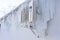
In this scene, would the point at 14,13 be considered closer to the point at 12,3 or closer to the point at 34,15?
the point at 12,3

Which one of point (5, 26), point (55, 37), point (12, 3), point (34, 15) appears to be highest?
point (12, 3)

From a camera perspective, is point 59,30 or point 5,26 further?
point 5,26

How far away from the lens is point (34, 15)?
3.67 ft

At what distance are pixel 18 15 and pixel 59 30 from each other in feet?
1.41

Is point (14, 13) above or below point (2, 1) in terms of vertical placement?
below

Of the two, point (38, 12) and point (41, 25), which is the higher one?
point (38, 12)

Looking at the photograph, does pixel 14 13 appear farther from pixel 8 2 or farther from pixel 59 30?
pixel 59 30

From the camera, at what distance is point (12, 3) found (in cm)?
117

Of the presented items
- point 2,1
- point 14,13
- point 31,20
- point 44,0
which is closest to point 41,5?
point 44,0

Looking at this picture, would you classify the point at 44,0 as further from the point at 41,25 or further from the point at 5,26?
the point at 5,26

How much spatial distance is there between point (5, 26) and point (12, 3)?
0.25 m

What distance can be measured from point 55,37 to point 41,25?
7.1 inches

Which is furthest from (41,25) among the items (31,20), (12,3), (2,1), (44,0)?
(2,1)

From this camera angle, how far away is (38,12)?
112 centimetres
